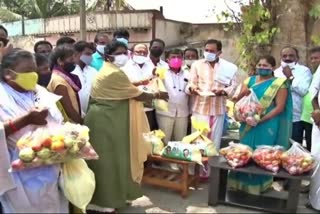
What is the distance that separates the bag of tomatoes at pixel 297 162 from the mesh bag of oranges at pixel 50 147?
2054mm

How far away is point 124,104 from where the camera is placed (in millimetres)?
3938

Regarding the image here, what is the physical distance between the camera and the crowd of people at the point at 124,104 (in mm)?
2898

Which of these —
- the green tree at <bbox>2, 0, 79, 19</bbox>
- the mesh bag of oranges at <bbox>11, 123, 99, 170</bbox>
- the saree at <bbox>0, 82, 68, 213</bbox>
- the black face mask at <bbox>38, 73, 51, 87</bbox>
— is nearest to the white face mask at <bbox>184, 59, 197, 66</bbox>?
the black face mask at <bbox>38, 73, 51, 87</bbox>

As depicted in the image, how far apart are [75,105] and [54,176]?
3.24 ft

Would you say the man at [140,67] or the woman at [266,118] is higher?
the man at [140,67]

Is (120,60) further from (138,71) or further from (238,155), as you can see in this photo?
(238,155)

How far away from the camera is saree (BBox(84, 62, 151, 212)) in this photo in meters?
3.83

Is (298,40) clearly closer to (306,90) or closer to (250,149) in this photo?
(306,90)

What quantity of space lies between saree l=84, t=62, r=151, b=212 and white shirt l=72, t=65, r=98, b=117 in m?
0.55

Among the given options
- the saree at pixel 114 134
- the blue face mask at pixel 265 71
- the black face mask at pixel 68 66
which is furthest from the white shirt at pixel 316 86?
the black face mask at pixel 68 66

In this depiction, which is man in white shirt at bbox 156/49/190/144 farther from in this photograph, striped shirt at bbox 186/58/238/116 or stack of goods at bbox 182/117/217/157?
stack of goods at bbox 182/117/217/157

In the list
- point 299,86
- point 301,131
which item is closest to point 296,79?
point 299,86

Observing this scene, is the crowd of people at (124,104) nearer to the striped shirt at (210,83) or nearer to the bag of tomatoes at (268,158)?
the striped shirt at (210,83)

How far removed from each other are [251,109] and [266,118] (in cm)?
21
